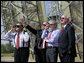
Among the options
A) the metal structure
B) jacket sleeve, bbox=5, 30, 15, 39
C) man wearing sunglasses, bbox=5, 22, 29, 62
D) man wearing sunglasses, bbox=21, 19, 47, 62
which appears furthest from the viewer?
the metal structure

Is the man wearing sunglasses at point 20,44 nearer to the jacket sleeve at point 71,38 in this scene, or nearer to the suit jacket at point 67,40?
the suit jacket at point 67,40

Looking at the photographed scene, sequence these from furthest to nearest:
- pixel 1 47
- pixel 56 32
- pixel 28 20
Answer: pixel 1 47 → pixel 28 20 → pixel 56 32

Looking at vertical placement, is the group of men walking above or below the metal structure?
below

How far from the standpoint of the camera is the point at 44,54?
6.66 metres

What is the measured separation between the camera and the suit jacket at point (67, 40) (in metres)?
5.43

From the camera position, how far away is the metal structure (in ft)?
29.2

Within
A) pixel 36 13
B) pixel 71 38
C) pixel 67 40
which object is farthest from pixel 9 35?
pixel 36 13

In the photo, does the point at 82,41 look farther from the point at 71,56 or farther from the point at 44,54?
the point at 71,56

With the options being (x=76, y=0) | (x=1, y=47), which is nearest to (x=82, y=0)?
(x=76, y=0)

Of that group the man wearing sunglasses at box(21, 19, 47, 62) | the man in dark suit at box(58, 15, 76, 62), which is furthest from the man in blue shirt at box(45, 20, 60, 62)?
the man wearing sunglasses at box(21, 19, 47, 62)

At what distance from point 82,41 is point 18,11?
2943 millimetres

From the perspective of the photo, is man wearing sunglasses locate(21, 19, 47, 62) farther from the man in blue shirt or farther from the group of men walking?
the man in blue shirt

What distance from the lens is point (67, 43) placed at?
18.2 feet

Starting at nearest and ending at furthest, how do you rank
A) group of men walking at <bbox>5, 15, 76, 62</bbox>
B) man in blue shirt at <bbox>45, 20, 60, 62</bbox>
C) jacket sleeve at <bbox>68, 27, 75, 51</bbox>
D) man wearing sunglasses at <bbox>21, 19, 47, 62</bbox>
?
jacket sleeve at <bbox>68, 27, 75, 51</bbox> < group of men walking at <bbox>5, 15, 76, 62</bbox> < man in blue shirt at <bbox>45, 20, 60, 62</bbox> < man wearing sunglasses at <bbox>21, 19, 47, 62</bbox>
